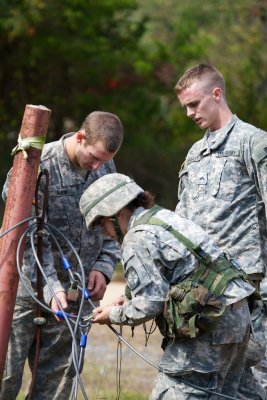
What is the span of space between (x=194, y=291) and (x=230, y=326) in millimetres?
295

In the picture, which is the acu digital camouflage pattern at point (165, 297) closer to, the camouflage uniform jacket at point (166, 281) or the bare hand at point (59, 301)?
the camouflage uniform jacket at point (166, 281)

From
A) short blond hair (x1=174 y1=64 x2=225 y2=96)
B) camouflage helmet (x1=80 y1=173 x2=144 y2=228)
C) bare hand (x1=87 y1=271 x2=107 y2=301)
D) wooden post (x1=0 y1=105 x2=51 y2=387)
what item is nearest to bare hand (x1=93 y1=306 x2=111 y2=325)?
camouflage helmet (x1=80 y1=173 x2=144 y2=228)

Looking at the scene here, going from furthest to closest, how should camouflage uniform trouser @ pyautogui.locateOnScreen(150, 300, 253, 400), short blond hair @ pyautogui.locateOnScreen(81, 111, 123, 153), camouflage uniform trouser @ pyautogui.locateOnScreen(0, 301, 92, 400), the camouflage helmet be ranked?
camouflage uniform trouser @ pyautogui.locateOnScreen(0, 301, 92, 400) → short blond hair @ pyautogui.locateOnScreen(81, 111, 123, 153) → camouflage uniform trouser @ pyautogui.locateOnScreen(150, 300, 253, 400) → the camouflage helmet

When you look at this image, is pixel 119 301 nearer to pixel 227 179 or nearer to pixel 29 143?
pixel 29 143

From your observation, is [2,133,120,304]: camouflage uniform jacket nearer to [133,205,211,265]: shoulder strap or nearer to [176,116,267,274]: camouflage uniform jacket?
[176,116,267,274]: camouflage uniform jacket

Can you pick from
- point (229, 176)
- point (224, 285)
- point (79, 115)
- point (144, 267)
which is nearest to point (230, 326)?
point (224, 285)

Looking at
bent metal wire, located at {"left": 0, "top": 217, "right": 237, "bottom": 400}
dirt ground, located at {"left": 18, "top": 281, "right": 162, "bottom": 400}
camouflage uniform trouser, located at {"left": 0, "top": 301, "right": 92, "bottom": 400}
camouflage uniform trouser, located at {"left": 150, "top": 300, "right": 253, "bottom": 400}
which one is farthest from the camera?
dirt ground, located at {"left": 18, "top": 281, "right": 162, "bottom": 400}

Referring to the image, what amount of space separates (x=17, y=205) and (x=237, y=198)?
4.25 ft

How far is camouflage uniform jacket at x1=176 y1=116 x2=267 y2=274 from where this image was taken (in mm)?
5996

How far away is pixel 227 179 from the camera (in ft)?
19.9

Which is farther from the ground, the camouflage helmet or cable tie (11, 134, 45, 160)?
cable tie (11, 134, 45, 160)

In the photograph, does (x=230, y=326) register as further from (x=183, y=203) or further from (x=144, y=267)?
(x=183, y=203)

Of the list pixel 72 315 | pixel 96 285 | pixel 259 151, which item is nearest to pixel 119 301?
pixel 72 315

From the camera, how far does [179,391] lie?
5.02m
